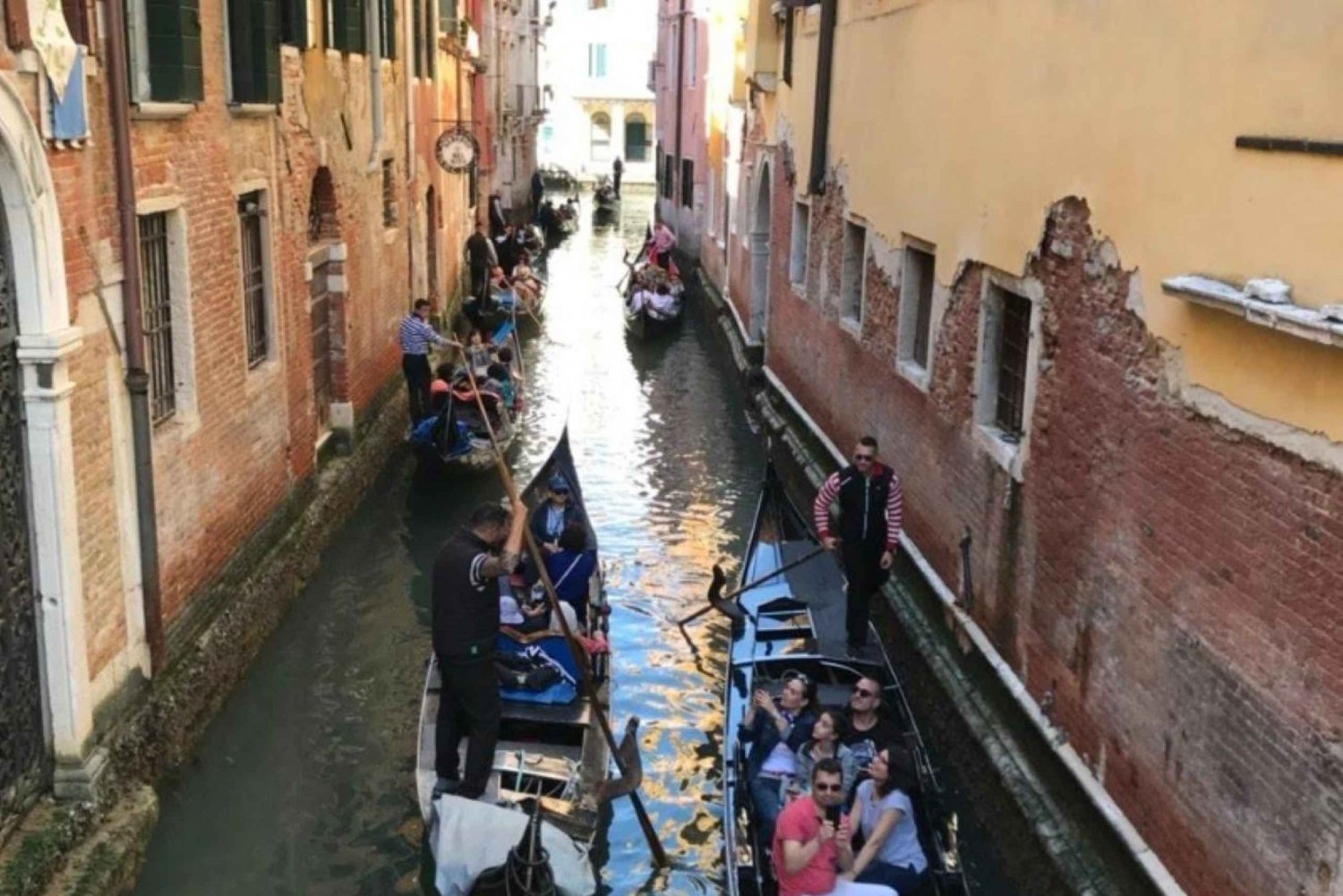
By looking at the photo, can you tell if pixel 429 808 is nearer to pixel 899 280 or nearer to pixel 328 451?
pixel 899 280

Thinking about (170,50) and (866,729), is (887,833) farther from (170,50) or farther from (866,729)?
(170,50)

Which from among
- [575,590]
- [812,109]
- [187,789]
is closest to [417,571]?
[575,590]

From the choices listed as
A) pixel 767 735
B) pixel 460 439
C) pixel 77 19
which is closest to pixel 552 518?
pixel 767 735

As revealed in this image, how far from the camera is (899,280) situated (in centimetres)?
873

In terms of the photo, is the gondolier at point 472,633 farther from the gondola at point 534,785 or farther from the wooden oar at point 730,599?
the wooden oar at point 730,599

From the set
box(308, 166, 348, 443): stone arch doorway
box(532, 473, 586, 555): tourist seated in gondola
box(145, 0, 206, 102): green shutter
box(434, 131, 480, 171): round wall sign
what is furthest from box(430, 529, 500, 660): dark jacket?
box(434, 131, 480, 171): round wall sign

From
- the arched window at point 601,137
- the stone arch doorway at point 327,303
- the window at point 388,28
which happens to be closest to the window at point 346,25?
the window at point 388,28

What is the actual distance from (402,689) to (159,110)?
331cm

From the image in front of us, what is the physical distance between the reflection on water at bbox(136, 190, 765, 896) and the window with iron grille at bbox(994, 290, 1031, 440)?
2240mm

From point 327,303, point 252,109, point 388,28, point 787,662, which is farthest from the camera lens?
point 388,28

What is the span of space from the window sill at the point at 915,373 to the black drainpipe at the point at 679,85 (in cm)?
1912

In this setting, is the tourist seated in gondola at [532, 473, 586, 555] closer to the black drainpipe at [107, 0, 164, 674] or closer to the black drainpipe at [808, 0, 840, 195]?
the black drainpipe at [107, 0, 164, 674]

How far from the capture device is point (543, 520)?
8.12 meters

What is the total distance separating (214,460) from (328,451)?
3.40m
